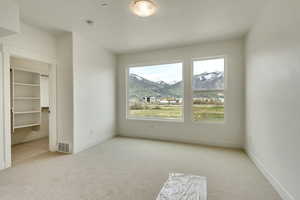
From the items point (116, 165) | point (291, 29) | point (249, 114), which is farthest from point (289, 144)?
point (116, 165)

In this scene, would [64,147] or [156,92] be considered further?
[156,92]

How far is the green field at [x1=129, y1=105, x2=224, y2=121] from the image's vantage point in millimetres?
3791

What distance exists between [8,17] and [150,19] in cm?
212

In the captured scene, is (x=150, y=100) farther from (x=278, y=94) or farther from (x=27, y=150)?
(x=27, y=150)

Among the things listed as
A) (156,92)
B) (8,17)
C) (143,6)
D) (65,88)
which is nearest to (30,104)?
(65,88)

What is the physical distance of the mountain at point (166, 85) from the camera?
3818mm

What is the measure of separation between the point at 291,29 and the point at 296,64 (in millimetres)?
416

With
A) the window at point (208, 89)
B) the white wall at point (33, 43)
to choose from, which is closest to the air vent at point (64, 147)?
the white wall at point (33, 43)

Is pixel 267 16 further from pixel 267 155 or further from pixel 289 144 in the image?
pixel 267 155

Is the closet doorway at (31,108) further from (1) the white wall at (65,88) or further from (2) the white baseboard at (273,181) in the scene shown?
(2) the white baseboard at (273,181)

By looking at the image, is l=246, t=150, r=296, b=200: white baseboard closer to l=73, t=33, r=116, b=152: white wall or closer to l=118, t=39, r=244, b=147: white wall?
l=118, t=39, r=244, b=147: white wall

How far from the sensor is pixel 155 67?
4.47m

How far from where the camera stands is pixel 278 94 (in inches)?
74.6

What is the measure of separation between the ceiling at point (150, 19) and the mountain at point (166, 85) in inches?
37.7
